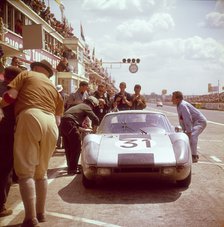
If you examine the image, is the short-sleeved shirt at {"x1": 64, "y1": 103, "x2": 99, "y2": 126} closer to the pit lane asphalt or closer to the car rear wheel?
the pit lane asphalt

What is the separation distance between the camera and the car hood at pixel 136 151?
5526mm

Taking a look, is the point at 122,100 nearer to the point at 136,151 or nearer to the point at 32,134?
the point at 136,151

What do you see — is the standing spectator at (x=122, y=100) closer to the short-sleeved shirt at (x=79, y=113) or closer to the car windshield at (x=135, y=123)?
the car windshield at (x=135, y=123)

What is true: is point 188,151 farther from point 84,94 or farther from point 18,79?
point 84,94

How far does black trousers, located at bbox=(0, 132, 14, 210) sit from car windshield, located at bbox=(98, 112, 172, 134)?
2.51 m

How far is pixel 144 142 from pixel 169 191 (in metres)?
0.83

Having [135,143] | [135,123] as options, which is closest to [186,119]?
[135,123]

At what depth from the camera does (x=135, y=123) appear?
6984mm

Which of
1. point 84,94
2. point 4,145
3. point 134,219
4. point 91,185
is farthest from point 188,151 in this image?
point 84,94

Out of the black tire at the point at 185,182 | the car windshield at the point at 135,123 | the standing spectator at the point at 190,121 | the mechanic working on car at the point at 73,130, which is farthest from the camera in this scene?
the standing spectator at the point at 190,121

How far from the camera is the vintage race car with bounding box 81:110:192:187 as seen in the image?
550cm

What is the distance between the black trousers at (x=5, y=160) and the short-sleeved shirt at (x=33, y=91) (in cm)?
42

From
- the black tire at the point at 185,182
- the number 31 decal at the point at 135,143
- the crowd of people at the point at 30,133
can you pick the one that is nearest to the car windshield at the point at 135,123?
the number 31 decal at the point at 135,143

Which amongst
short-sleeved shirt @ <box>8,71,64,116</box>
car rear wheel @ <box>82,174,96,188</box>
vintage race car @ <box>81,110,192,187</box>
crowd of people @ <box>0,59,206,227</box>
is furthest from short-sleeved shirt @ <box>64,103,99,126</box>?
short-sleeved shirt @ <box>8,71,64,116</box>
